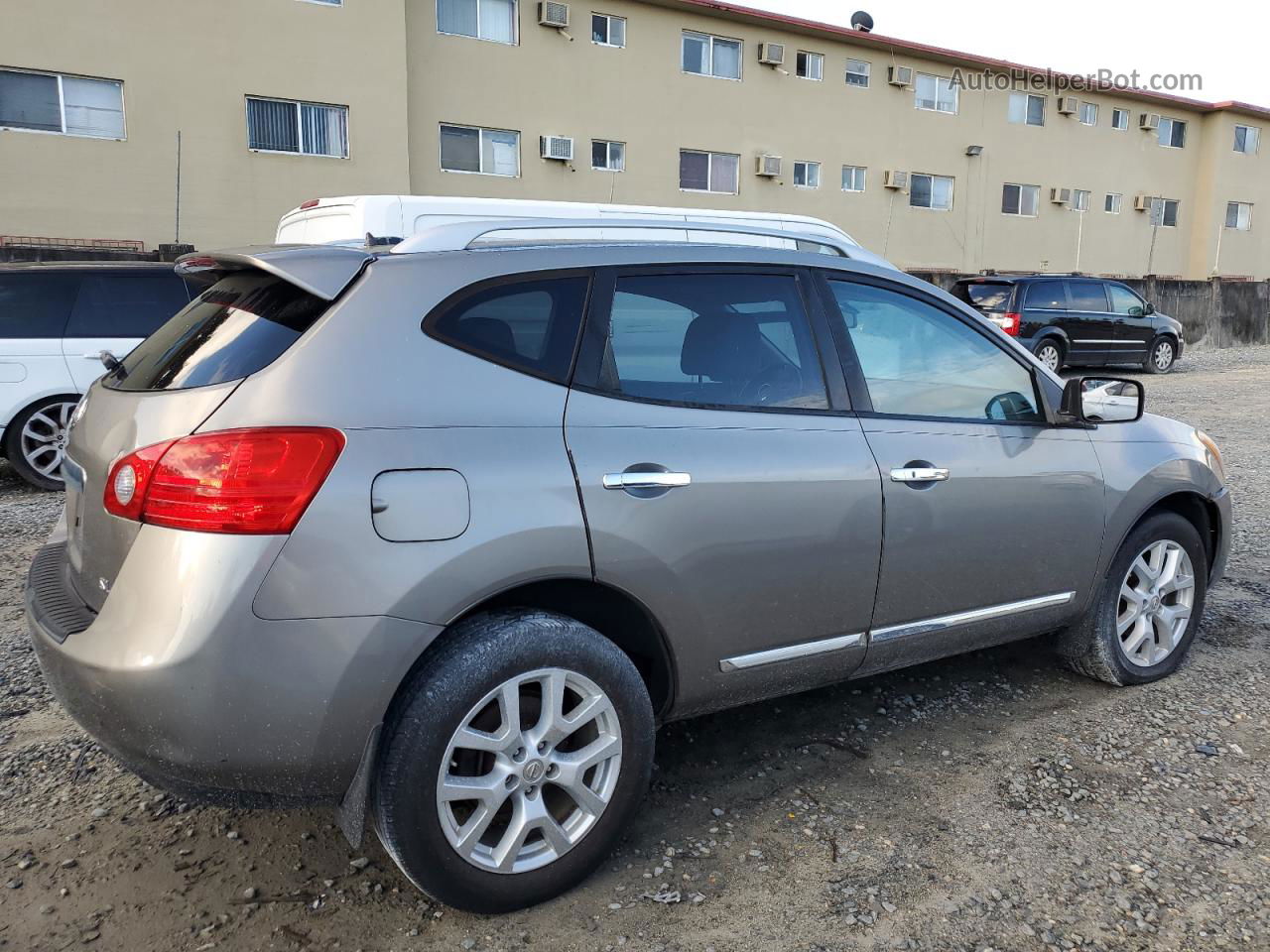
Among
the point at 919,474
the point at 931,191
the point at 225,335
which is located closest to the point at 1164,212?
the point at 931,191

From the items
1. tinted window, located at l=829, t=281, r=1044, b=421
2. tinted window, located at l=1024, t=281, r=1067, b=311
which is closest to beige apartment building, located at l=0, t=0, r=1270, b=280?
tinted window, located at l=1024, t=281, r=1067, b=311

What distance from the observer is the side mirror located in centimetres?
366

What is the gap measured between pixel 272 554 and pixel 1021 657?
338 centimetres

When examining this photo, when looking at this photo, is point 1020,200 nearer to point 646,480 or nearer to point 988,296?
point 988,296

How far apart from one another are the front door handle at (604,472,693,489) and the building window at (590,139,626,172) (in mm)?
19095

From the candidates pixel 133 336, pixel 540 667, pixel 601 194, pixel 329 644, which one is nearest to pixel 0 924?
pixel 329 644

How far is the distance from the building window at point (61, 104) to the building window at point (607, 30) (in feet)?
29.7

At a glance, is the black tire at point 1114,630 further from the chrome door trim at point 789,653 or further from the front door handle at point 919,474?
the chrome door trim at point 789,653

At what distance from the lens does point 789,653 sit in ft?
10.0

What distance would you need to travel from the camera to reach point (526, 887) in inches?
101

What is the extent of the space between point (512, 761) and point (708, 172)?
21.4 metres

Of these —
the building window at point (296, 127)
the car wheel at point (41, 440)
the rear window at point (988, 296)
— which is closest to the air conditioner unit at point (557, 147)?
the building window at point (296, 127)

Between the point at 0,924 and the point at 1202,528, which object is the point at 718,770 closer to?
the point at 0,924

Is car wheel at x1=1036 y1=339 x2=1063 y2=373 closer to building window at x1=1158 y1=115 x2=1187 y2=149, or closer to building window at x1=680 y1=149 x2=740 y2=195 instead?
building window at x1=680 y1=149 x2=740 y2=195
